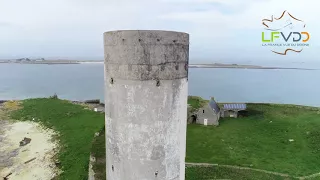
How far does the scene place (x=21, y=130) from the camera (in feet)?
92.1

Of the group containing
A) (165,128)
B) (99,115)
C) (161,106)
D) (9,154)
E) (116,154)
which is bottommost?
(9,154)

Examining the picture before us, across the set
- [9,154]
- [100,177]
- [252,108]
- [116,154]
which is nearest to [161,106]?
[116,154]

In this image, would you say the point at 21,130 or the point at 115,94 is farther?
the point at 21,130

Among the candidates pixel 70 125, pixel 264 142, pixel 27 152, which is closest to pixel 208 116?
pixel 264 142

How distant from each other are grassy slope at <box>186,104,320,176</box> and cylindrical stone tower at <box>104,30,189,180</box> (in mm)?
14006

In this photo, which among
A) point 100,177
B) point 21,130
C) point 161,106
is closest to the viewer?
point 161,106

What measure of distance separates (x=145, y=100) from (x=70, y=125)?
23090 mm

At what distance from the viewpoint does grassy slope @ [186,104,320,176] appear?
65.2 ft

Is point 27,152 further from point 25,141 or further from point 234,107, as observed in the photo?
point 234,107

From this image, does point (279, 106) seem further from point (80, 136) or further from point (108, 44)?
point (108, 44)

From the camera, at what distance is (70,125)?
27281 millimetres

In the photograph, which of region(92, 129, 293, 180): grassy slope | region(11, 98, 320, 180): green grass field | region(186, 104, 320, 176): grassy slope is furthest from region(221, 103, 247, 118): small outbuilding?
region(92, 129, 293, 180): grassy slope

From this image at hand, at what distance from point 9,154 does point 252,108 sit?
90.6 feet

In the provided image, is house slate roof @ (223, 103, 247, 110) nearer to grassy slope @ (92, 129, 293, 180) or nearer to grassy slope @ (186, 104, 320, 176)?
grassy slope @ (186, 104, 320, 176)
